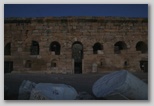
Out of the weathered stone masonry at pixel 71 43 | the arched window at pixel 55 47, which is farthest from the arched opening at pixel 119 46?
the arched window at pixel 55 47

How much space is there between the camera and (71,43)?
6.80 metres

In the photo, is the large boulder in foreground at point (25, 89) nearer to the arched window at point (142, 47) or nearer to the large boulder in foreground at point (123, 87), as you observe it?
the large boulder in foreground at point (123, 87)

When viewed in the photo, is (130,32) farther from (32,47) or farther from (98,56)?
(32,47)

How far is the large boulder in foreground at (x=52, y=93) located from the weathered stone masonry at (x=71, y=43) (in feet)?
3.27

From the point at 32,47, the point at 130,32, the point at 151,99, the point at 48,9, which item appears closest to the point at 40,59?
the point at 32,47

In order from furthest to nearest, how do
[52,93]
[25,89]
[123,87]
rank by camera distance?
1. [25,89]
2. [52,93]
3. [123,87]

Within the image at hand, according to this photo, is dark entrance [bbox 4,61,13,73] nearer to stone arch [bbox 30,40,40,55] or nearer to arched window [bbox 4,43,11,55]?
arched window [bbox 4,43,11,55]

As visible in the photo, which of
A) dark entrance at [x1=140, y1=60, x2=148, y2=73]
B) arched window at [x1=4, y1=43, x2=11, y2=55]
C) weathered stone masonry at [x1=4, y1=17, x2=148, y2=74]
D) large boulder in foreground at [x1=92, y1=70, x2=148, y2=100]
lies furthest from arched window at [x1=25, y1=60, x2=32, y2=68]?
dark entrance at [x1=140, y1=60, x2=148, y2=73]

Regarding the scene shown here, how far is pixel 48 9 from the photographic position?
19.2 ft

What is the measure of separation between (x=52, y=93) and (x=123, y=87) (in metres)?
1.44

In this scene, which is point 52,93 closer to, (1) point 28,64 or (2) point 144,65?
(1) point 28,64

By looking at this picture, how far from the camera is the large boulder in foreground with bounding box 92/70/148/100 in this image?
5152mm

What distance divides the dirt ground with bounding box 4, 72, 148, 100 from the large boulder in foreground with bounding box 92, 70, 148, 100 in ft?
0.66

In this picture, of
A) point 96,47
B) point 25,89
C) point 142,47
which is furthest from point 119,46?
point 25,89
